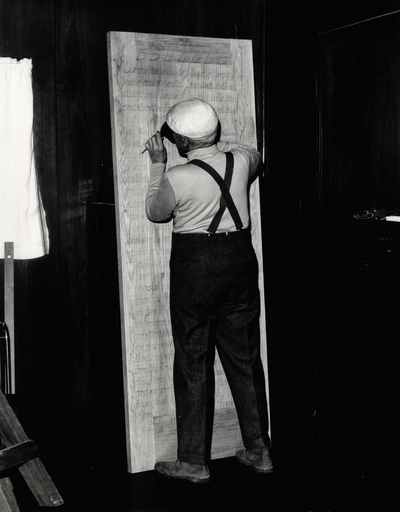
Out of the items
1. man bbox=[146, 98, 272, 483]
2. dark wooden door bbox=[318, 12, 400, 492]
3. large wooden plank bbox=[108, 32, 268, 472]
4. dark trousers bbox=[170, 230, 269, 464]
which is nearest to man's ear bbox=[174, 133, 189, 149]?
man bbox=[146, 98, 272, 483]

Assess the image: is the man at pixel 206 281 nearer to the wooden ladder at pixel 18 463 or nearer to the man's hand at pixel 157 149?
the man's hand at pixel 157 149

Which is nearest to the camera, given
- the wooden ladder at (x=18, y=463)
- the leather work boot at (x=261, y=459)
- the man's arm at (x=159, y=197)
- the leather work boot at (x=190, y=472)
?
the wooden ladder at (x=18, y=463)

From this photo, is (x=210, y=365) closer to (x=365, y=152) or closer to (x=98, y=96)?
(x=365, y=152)

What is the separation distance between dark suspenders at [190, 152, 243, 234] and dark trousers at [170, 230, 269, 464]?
0.07 metres

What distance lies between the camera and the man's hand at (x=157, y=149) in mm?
3859

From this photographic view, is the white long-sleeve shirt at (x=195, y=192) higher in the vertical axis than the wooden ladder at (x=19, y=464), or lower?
higher

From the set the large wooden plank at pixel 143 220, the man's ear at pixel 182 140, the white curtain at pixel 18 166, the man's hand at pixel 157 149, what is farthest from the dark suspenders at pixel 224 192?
the white curtain at pixel 18 166

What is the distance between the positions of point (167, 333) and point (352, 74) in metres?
1.75

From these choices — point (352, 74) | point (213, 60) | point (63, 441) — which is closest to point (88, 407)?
point (63, 441)

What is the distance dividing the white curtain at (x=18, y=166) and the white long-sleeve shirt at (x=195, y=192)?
0.58 metres

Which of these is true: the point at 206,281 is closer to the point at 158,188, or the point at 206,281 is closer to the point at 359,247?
the point at 158,188

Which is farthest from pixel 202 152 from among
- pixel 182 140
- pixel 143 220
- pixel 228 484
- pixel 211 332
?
pixel 228 484

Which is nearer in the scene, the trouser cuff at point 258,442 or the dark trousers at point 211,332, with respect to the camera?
the dark trousers at point 211,332

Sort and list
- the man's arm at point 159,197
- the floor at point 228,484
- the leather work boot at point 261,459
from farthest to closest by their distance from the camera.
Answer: the leather work boot at point 261,459, the man's arm at point 159,197, the floor at point 228,484
